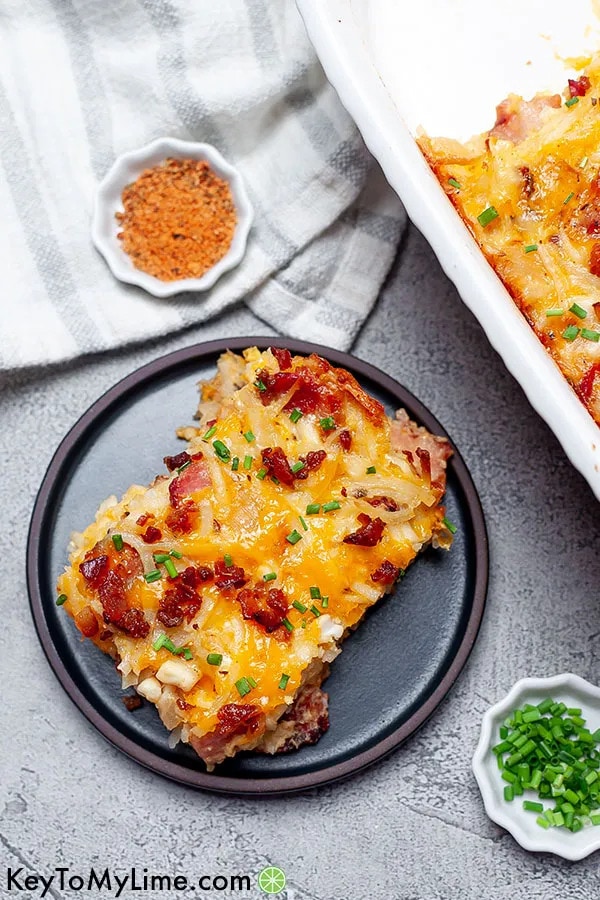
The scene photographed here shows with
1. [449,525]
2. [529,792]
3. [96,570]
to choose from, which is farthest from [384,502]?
[529,792]

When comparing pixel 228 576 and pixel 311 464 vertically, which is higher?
pixel 311 464

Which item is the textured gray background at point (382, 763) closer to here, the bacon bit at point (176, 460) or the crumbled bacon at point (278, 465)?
the bacon bit at point (176, 460)

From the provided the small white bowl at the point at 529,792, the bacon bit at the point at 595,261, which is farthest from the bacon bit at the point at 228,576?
the bacon bit at the point at 595,261

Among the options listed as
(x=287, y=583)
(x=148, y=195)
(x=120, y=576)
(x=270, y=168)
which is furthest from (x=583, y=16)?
(x=120, y=576)

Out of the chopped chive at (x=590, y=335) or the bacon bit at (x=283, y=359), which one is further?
the bacon bit at (x=283, y=359)

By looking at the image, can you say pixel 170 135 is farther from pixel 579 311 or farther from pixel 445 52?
pixel 579 311

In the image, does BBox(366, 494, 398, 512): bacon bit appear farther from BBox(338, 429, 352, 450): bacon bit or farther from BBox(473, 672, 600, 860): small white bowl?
BBox(473, 672, 600, 860): small white bowl

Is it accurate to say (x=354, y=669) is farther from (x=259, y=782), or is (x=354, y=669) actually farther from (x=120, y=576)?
(x=120, y=576)
